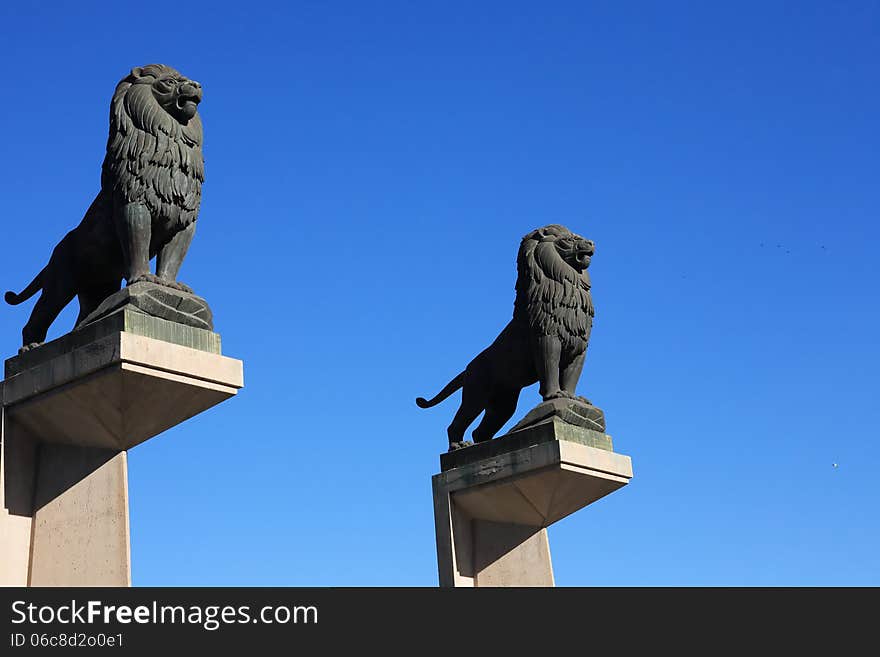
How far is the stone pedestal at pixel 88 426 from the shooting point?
1430cm

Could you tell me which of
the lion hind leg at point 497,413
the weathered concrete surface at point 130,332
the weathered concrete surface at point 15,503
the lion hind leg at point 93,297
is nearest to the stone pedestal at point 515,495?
the lion hind leg at point 497,413

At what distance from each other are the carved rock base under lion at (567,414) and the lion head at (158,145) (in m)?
A: 4.59

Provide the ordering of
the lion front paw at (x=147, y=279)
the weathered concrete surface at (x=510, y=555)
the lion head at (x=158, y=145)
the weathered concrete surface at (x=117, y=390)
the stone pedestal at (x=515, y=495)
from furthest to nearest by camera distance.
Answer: the weathered concrete surface at (x=510, y=555) → the stone pedestal at (x=515, y=495) → the lion head at (x=158, y=145) → the lion front paw at (x=147, y=279) → the weathered concrete surface at (x=117, y=390)

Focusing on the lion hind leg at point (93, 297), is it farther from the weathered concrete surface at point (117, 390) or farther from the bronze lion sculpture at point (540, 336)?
the bronze lion sculpture at point (540, 336)

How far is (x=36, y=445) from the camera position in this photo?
49.5 feet

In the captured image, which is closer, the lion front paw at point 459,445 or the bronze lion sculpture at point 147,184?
the bronze lion sculpture at point 147,184

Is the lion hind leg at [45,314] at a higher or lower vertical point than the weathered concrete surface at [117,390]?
higher

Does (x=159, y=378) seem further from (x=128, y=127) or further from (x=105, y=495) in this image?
(x=128, y=127)

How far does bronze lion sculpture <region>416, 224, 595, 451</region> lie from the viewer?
59.4 feet

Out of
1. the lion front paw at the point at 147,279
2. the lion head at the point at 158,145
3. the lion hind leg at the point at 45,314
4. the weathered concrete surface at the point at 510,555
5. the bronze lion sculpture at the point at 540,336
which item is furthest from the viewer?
the weathered concrete surface at the point at 510,555

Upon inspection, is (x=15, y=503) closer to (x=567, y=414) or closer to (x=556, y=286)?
(x=567, y=414)

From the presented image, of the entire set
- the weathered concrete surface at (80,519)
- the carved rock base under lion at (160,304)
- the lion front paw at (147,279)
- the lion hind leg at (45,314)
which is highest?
the lion hind leg at (45,314)

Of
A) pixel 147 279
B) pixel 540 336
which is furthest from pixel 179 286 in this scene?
pixel 540 336
